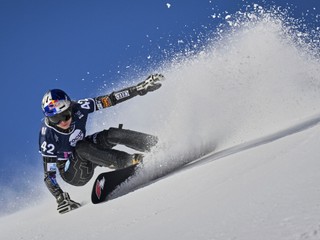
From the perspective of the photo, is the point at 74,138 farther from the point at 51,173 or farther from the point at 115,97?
the point at 115,97

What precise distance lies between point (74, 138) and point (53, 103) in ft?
2.04

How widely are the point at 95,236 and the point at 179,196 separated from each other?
753mm

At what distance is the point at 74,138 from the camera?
21.8 feet

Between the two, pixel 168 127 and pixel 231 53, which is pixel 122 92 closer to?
pixel 168 127

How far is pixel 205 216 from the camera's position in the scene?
2568mm

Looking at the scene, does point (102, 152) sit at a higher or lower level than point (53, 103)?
lower

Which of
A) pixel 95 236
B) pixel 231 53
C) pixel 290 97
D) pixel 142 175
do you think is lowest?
pixel 95 236

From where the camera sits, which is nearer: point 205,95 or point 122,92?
point 122,92

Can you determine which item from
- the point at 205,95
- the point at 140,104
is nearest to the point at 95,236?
the point at 205,95

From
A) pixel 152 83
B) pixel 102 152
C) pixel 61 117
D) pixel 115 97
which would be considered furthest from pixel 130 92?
pixel 102 152

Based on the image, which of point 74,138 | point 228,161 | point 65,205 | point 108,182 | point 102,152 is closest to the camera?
point 228,161

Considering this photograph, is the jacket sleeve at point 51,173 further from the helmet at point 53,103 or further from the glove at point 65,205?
the helmet at point 53,103

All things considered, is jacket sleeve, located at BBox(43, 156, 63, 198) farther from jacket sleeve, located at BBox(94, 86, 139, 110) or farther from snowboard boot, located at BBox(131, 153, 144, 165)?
snowboard boot, located at BBox(131, 153, 144, 165)

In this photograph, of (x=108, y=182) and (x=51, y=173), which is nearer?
(x=108, y=182)
